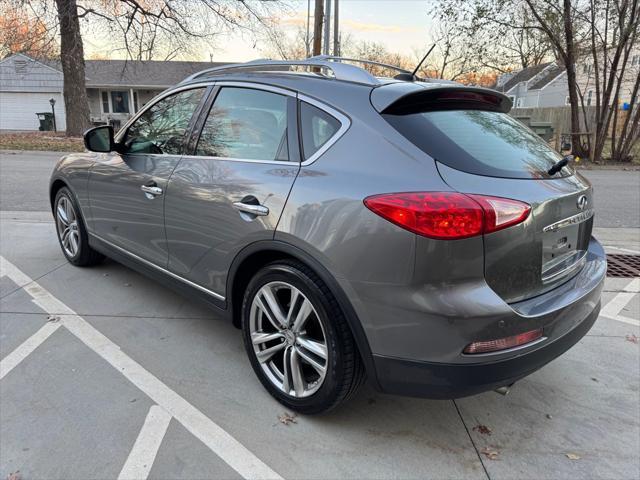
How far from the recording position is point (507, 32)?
16391 mm

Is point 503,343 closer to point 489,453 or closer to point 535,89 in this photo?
point 489,453

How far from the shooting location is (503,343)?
80.3 inches

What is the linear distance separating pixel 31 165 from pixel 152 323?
1043cm

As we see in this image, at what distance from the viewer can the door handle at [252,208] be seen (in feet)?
8.07

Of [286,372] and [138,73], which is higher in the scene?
[138,73]

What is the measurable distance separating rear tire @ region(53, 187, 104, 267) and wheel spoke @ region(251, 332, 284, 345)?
242 centimetres

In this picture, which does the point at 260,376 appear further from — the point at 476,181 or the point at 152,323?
the point at 476,181

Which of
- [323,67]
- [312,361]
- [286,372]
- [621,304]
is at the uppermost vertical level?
[323,67]

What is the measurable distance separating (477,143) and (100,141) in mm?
2833

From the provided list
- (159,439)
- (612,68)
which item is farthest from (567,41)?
(159,439)

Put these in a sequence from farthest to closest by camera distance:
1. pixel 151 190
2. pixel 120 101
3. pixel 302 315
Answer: pixel 120 101 → pixel 151 190 → pixel 302 315

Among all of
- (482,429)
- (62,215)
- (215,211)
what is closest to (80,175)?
(62,215)

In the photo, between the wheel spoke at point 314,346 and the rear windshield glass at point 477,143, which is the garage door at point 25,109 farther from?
the rear windshield glass at point 477,143

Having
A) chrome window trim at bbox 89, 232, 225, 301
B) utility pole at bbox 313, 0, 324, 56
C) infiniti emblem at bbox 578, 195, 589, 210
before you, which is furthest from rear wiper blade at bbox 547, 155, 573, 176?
utility pole at bbox 313, 0, 324, 56
